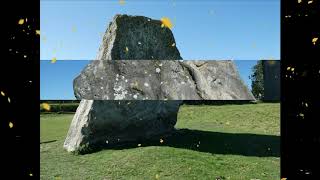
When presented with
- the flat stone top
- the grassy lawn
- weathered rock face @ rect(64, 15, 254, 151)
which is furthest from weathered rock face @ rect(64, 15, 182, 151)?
the flat stone top

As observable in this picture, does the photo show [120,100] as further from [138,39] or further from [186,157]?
[138,39]

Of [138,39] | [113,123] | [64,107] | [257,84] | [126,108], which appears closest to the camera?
[257,84]

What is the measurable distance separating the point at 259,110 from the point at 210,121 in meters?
2.79

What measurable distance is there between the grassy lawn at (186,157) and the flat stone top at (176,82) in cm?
189

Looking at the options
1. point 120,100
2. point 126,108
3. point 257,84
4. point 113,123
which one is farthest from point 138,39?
point 257,84

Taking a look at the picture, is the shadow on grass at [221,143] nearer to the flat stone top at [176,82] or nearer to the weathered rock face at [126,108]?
the weathered rock face at [126,108]

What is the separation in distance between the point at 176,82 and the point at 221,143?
507 centimetres

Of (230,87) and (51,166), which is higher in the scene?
(230,87)

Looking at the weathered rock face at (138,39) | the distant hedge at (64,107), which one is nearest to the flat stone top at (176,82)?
the weathered rock face at (138,39)

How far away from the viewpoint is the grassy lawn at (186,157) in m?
8.86

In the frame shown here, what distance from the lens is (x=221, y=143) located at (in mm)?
11562

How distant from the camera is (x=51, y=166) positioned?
387 inches
